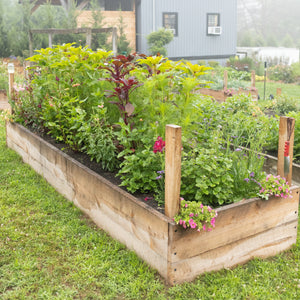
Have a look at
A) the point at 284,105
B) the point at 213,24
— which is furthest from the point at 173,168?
the point at 213,24

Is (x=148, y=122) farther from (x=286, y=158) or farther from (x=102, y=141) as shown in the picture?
(x=286, y=158)

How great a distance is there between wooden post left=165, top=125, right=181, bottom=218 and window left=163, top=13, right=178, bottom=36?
1699cm

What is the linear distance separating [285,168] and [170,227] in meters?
1.16

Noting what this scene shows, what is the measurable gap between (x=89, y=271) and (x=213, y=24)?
18883 millimetres

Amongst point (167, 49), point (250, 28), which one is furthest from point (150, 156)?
point (250, 28)

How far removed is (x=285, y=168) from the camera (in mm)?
3186

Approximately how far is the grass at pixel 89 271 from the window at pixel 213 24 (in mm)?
17628

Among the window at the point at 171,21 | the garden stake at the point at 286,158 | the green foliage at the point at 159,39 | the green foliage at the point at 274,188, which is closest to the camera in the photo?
the green foliage at the point at 274,188

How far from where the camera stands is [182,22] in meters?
19.1

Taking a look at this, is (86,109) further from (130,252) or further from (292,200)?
(292,200)

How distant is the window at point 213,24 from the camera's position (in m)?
19.8

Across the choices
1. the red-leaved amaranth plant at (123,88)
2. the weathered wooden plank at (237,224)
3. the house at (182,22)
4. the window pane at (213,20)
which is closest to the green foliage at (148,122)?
the red-leaved amaranth plant at (123,88)

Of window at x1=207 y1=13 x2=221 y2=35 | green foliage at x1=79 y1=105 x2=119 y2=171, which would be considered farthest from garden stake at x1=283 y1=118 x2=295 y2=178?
window at x1=207 y1=13 x2=221 y2=35

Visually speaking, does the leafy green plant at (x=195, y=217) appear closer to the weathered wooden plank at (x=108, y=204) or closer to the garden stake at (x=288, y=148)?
the weathered wooden plank at (x=108, y=204)
